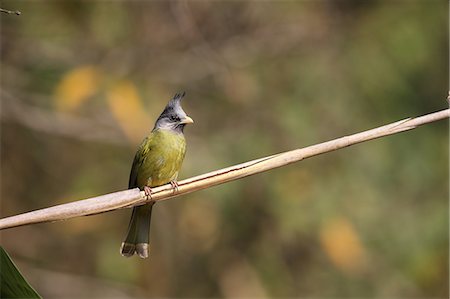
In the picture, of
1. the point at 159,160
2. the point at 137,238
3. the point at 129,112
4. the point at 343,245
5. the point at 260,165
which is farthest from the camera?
the point at 343,245

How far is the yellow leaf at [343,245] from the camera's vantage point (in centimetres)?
598

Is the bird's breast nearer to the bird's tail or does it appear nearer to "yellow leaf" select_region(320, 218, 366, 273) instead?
the bird's tail

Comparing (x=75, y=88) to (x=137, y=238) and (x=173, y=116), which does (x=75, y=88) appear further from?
(x=137, y=238)

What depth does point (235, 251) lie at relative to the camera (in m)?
6.67

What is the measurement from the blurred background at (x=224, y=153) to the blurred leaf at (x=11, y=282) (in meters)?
4.33

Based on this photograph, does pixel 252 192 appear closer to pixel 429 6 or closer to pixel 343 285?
pixel 343 285

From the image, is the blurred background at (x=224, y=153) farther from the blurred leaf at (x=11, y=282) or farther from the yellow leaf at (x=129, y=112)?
the blurred leaf at (x=11, y=282)

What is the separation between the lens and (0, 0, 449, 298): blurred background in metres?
6.01

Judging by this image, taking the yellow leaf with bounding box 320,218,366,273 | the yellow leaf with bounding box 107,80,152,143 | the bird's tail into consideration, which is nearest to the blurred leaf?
the bird's tail

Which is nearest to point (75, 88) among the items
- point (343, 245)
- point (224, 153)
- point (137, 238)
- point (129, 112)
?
point (129, 112)

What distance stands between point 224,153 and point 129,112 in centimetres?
83

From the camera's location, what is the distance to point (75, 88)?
18.7 ft

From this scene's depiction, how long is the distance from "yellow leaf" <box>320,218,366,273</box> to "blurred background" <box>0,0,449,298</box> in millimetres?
12

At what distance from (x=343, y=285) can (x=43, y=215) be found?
5.19m
